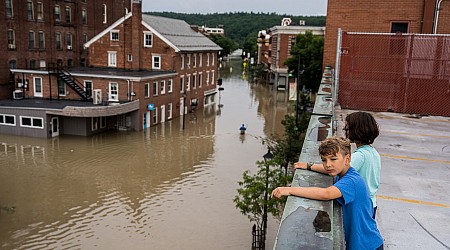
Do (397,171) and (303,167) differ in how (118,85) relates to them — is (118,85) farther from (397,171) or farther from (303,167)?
(303,167)

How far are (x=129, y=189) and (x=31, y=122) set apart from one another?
12802 mm

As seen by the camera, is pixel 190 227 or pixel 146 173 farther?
pixel 146 173

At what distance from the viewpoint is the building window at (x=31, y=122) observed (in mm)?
28922

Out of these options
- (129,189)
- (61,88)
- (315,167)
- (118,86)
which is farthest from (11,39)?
(315,167)

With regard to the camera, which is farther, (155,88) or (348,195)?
(155,88)

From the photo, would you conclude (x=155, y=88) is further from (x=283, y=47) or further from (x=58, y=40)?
(x=283, y=47)

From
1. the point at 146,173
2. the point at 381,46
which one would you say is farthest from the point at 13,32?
the point at 381,46

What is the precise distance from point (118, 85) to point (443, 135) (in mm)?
25415

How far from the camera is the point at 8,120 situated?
2955 centimetres

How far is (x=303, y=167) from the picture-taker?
4.28 metres

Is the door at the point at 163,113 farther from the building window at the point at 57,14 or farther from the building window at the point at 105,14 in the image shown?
the building window at the point at 105,14

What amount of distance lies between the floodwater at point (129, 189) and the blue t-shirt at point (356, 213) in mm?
11222

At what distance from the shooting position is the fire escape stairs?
32.6 m

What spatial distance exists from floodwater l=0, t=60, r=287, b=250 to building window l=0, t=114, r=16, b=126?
114cm
